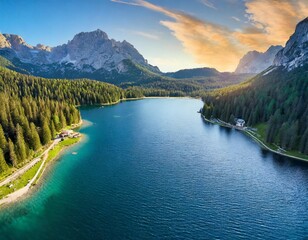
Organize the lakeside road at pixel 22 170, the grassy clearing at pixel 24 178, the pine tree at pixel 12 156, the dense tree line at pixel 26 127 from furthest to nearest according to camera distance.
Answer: the dense tree line at pixel 26 127 < the pine tree at pixel 12 156 < the lakeside road at pixel 22 170 < the grassy clearing at pixel 24 178

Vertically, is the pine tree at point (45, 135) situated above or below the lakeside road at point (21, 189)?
above

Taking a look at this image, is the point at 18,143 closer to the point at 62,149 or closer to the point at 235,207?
the point at 62,149

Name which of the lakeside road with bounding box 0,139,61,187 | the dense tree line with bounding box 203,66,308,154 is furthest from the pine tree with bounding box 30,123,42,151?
the dense tree line with bounding box 203,66,308,154

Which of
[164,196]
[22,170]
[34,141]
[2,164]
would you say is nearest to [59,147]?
[34,141]

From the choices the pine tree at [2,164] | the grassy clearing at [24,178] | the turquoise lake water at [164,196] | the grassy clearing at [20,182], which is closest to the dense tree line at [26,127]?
the pine tree at [2,164]

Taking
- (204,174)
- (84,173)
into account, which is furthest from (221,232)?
(84,173)

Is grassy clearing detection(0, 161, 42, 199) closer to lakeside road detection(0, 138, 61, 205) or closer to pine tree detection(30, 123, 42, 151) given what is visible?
lakeside road detection(0, 138, 61, 205)

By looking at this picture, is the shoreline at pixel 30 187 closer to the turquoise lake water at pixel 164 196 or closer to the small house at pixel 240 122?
the turquoise lake water at pixel 164 196
